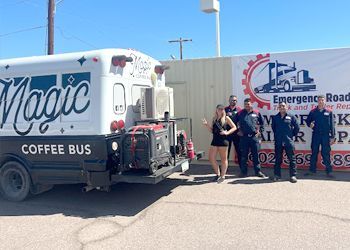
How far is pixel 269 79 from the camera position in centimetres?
925

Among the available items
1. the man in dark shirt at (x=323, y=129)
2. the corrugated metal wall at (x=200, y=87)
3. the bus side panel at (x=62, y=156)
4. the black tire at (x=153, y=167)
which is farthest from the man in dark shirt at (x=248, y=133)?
the bus side panel at (x=62, y=156)

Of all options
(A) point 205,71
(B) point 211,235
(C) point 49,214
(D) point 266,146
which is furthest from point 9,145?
(D) point 266,146

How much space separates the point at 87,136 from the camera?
20.6ft

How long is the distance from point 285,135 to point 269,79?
187cm

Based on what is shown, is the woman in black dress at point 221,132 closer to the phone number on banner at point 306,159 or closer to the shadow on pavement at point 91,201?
the shadow on pavement at point 91,201

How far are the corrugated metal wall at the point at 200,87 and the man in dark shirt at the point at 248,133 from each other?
54.3 inches

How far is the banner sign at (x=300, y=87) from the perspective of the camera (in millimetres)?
8672

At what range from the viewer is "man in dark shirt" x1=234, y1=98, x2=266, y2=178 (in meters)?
8.27

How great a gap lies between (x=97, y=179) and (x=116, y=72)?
6.30 ft

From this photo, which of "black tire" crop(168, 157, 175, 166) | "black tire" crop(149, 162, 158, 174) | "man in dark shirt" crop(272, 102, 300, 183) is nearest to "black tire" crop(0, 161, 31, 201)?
"black tire" crop(149, 162, 158, 174)

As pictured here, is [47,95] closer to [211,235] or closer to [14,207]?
[14,207]

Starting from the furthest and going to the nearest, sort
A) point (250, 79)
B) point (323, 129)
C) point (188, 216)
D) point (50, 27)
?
1. point (50, 27)
2. point (250, 79)
3. point (323, 129)
4. point (188, 216)

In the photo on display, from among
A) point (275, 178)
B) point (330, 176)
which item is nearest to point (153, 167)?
point (275, 178)

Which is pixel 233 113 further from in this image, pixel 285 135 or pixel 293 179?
pixel 293 179
